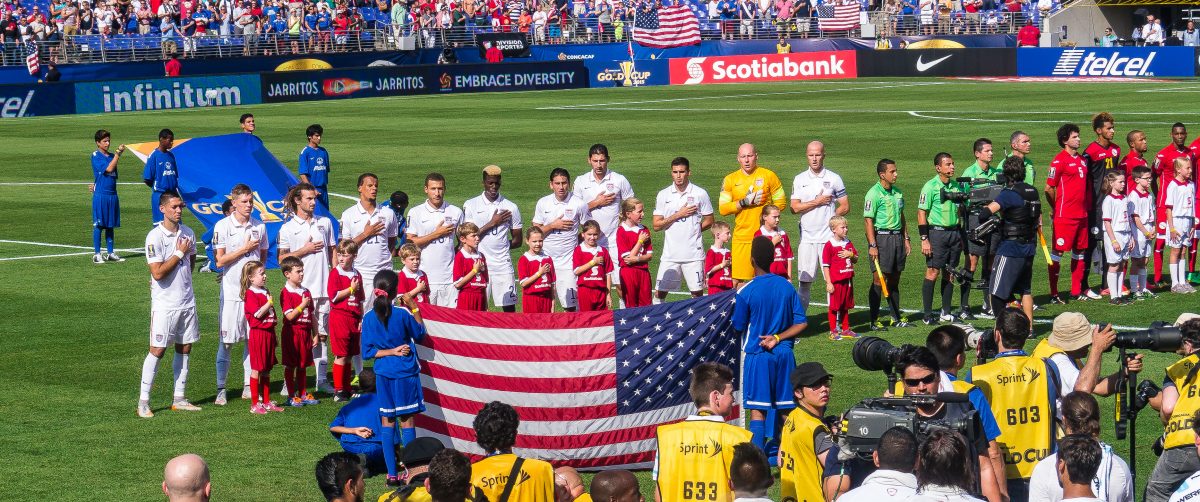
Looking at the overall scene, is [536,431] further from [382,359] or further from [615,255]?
[615,255]

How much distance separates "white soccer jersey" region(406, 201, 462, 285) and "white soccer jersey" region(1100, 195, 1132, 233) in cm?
775

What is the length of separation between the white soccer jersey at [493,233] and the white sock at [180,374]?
356 centimetres

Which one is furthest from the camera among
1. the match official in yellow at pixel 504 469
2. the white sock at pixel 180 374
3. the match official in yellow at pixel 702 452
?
the white sock at pixel 180 374

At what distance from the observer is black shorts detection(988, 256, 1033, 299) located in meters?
15.1

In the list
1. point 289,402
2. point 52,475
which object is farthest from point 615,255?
point 52,475

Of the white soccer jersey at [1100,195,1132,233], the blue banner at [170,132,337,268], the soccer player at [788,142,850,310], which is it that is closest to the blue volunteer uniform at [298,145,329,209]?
the blue banner at [170,132,337,268]

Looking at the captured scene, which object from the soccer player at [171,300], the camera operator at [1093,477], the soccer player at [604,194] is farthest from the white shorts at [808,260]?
the camera operator at [1093,477]

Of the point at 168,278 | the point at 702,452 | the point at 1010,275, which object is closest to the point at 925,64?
the point at 1010,275

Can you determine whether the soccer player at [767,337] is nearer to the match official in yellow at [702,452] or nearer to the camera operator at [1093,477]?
the match official in yellow at [702,452]

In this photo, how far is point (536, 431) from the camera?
37.4ft

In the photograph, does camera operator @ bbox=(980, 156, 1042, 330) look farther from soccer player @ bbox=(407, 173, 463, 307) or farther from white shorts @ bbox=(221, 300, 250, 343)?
white shorts @ bbox=(221, 300, 250, 343)

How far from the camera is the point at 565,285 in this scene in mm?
16016

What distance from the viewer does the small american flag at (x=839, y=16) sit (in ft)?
203

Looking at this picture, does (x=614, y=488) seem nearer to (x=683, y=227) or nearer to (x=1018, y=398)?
(x=1018, y=398)
